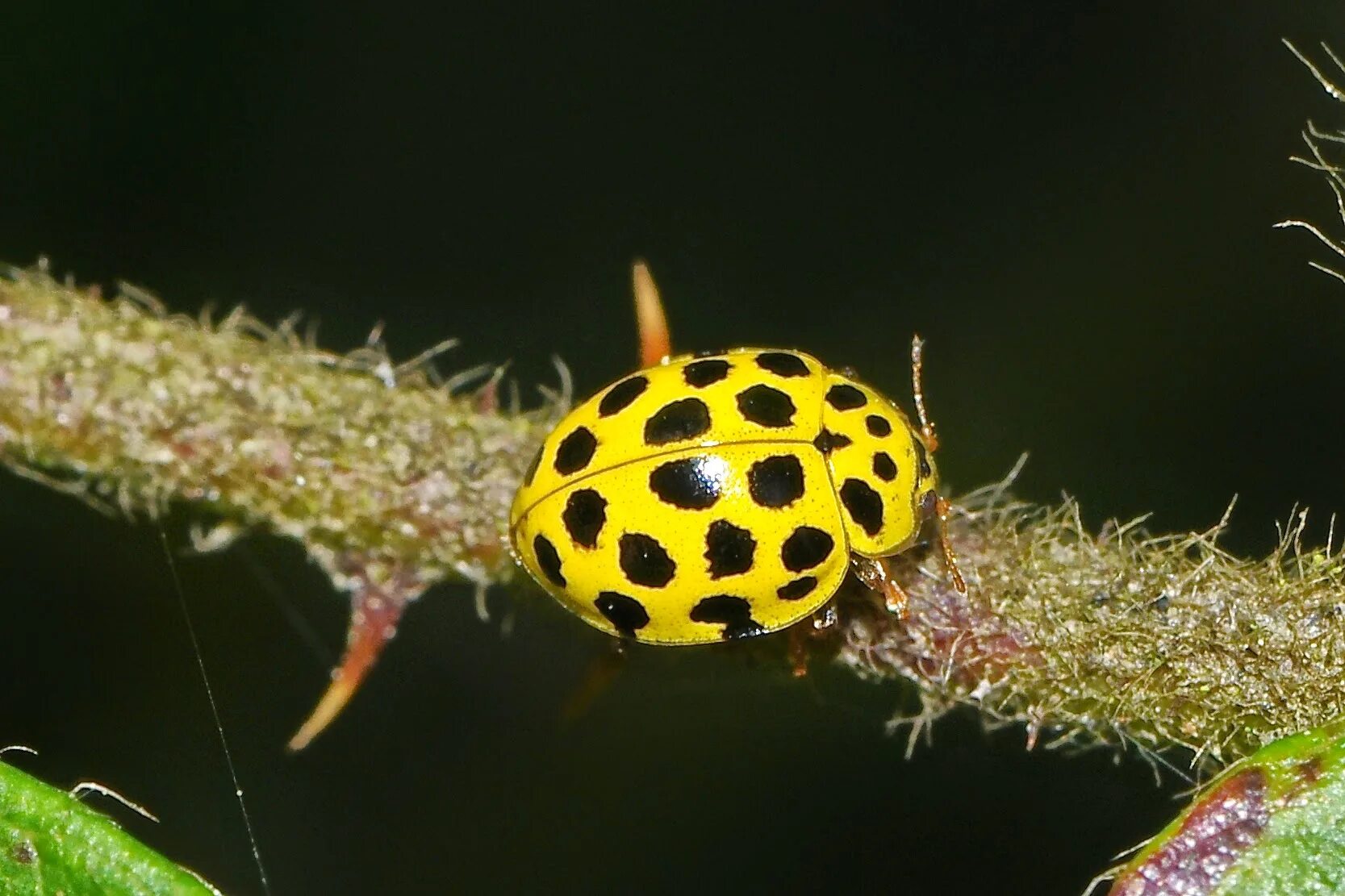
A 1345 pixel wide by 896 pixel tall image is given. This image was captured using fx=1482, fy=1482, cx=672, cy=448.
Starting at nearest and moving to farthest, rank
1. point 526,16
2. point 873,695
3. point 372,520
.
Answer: point 372,520 → point 873,695 → point 526,16

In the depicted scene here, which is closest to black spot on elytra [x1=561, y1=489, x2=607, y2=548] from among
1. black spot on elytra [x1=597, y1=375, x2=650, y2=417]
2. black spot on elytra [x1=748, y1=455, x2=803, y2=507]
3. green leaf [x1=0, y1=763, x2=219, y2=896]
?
black spot on elytra [x1=597, y1=375, x2=650, y2=417]

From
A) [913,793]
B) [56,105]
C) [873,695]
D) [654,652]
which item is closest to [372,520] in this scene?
[654,652]

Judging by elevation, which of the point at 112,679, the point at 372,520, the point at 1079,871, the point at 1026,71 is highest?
the point at 1026,71

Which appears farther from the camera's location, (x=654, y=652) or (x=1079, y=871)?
(x=1079, y=871)

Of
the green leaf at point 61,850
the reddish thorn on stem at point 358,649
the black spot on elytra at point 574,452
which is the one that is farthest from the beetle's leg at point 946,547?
the green leaf at point 61,850

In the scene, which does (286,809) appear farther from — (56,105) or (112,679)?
(56,105)

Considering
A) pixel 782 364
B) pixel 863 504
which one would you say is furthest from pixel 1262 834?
pixel 782 364

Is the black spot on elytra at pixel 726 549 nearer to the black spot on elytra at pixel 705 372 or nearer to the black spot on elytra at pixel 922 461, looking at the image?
the black spot on elytra at pixel 705 372

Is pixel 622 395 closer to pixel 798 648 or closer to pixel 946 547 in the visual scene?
pixel 798 648
